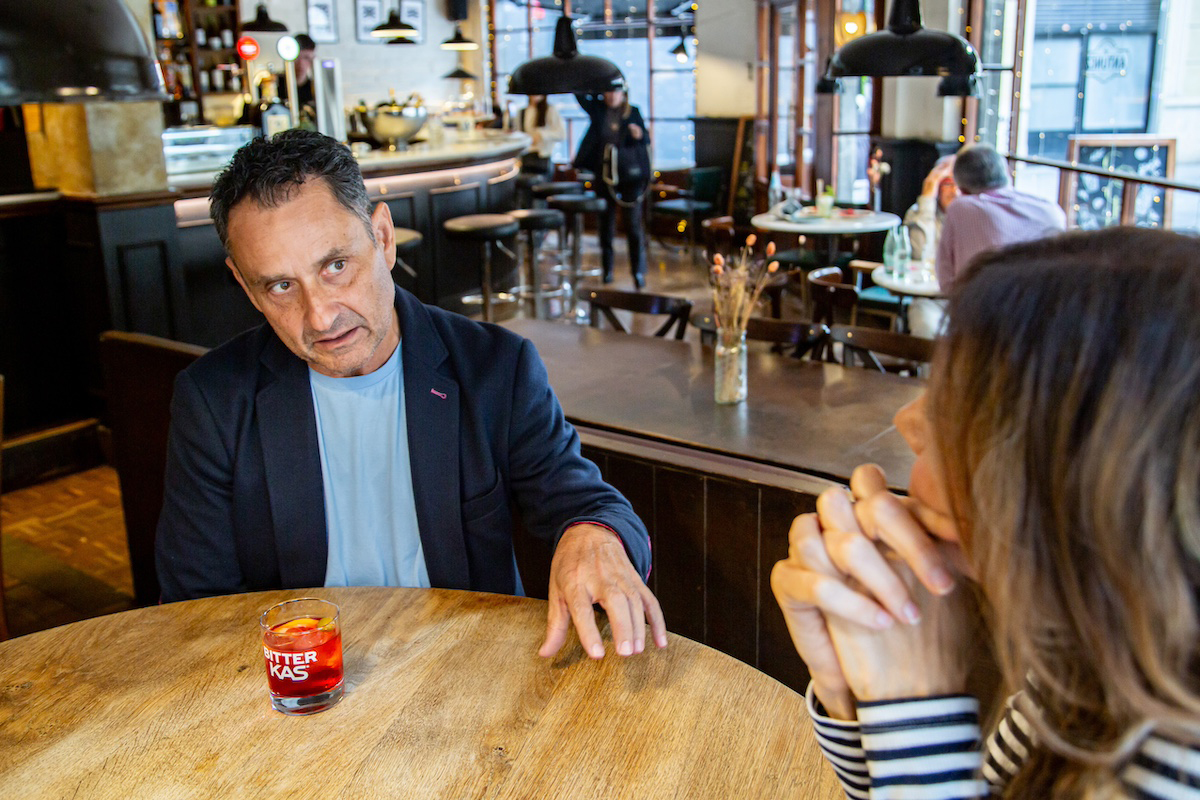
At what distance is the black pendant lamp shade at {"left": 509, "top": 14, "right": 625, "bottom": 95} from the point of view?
3.60 meters

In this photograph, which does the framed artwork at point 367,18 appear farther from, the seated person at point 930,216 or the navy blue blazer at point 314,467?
the navy blue blazer at point 314,467

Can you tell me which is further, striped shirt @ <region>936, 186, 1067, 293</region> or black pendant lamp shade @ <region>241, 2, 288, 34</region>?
black pendant lamp shade @ <region>241, 2, 288, 34</region>

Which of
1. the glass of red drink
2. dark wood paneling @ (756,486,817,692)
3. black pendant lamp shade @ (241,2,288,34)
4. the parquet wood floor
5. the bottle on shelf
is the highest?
black pendant lamp shade @ (241,2,288,34)

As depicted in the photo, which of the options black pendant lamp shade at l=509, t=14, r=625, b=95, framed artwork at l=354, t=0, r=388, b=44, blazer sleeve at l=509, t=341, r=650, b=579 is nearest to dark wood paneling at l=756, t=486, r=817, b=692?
blazer sleeve at l=509, t=341, r=650, b=579

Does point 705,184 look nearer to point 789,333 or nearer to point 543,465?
point 789,333

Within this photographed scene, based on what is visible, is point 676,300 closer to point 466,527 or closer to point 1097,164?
point 466,527

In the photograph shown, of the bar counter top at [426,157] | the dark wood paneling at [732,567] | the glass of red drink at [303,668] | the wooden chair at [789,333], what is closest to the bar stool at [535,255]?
the bar counter top at [426,157]

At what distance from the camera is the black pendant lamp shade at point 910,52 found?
11.3 ft

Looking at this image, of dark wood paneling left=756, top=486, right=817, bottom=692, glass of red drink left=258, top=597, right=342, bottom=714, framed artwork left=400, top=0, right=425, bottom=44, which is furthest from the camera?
framed artwork left=400, top=0, right=425, bottom=44

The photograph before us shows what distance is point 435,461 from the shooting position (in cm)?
167

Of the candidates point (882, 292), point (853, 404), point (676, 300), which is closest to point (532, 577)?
point (853, 404)

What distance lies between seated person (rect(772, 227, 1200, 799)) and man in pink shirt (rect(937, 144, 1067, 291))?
395 cm

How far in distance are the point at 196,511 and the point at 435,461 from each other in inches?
15.4

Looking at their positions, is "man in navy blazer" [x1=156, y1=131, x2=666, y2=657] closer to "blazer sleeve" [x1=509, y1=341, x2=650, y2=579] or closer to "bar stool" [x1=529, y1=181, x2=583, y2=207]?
"blazer sleeve" [x1=509, y1=341, x2=650, y2=579]
